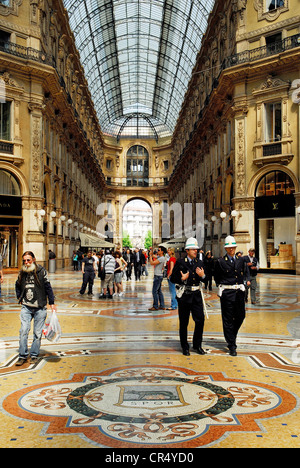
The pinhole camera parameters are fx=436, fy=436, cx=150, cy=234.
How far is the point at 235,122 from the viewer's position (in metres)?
26.8

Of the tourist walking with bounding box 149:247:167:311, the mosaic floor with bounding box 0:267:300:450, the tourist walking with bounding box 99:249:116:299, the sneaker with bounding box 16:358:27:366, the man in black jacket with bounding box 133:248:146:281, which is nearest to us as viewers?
the mosaic floor with bounding box 0:267:300:450

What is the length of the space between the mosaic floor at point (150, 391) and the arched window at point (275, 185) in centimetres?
1742

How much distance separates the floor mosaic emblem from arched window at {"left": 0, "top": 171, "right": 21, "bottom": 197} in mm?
21867

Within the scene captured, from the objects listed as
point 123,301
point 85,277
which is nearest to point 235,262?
point 123,301

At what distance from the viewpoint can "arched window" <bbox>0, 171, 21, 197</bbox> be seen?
25.5m

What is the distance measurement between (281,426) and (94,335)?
487 cm

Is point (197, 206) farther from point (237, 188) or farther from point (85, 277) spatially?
point (85, 277)

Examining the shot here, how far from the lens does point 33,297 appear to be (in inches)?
248

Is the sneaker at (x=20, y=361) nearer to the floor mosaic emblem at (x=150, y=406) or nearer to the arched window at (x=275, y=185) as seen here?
the floor mosaic emblem at (x=150, y=406)

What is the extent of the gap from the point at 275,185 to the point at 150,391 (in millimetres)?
22362

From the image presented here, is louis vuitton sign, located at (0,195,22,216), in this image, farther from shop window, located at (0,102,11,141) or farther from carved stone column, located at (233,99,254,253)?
carved stone column, located at (233,99,254,253)

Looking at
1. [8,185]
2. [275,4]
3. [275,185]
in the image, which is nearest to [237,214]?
[275,185]

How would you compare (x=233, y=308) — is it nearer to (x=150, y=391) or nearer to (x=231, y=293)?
(x=231, y=293)

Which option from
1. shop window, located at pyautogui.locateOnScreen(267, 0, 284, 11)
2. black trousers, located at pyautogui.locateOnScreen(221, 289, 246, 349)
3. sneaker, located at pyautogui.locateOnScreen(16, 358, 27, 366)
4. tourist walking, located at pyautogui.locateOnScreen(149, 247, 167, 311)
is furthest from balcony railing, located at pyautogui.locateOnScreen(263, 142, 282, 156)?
sneaker, located at pyautogui.locateOnScreen(16, 358, 27, 366)
